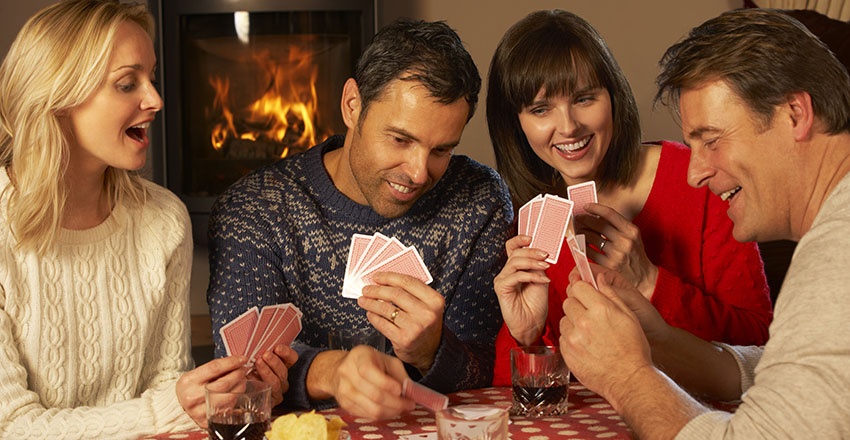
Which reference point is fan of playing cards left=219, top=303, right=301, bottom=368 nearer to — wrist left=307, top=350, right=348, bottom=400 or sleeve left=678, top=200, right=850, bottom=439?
wrist left=307, top=350, right=348, bottom=400

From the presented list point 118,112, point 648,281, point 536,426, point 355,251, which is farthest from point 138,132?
point 648,281

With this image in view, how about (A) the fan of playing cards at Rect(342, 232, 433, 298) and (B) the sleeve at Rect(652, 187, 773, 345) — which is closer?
(A) the fan of playing cards at Rect(342, 232, 433, 298)

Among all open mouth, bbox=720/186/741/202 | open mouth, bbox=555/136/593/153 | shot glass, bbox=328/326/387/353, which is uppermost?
open mouth, bbox=555/136/593/153

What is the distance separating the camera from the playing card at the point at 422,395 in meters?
1.82

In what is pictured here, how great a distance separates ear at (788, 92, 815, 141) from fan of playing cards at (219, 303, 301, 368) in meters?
0.98

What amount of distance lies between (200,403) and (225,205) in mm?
686

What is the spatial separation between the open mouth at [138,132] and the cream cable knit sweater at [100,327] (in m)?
0.15

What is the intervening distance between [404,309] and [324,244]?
1.61 ft

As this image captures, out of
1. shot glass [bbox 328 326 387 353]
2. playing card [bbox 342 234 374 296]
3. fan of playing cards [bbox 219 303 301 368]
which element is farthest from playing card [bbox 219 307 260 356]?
playing card [bbox 342 234 374 296]

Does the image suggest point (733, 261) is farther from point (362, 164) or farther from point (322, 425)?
point (322, 425)

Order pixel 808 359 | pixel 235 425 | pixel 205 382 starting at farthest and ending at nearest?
pixel 205 382 < pixel 235 425 < pixel 808 359

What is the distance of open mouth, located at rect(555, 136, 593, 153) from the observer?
2.61 m

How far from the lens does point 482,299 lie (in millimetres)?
2562

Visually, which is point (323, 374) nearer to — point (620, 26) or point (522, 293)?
point (522, 293)
